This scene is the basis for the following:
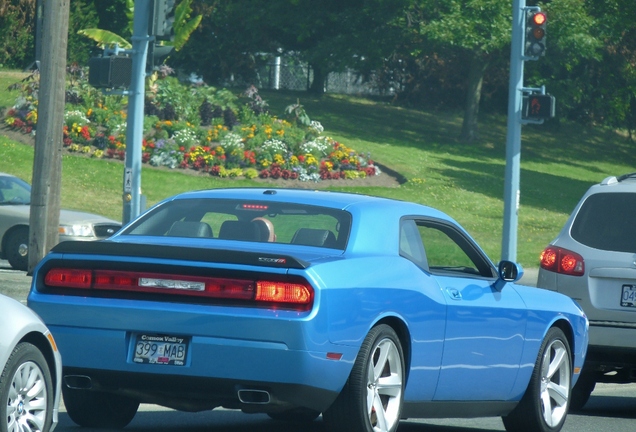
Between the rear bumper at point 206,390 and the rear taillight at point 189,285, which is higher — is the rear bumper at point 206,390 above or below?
below

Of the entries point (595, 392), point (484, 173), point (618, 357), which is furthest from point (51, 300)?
point (484, 173)

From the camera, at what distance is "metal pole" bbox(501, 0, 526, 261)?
64.4 feet

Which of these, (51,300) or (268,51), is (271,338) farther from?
(268,51)

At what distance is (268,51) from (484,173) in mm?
16430

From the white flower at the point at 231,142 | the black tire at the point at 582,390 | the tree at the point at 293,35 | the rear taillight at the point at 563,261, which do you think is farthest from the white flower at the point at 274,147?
the rear taillight at the point at 563,261

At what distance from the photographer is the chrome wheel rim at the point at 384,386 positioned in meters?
6.91

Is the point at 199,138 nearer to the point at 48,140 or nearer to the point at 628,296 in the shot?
the point at 48,140

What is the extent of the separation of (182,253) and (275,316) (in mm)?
656

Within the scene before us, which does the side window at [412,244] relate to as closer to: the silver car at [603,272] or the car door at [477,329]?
the car door at [477,329]

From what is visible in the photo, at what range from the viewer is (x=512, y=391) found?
329 inches

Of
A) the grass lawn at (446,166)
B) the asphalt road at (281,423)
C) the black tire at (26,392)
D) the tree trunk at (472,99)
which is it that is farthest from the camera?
the tree trunk at (472,99)

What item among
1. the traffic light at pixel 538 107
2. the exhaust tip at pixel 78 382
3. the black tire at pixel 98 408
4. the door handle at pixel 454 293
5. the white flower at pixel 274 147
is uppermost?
the traffic light at pixel 538 107

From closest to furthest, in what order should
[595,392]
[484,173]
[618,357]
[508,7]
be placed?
[618,357]
[595,392]
[484,173]
[508,7]

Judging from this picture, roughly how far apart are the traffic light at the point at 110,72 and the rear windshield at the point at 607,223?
31.4ft
